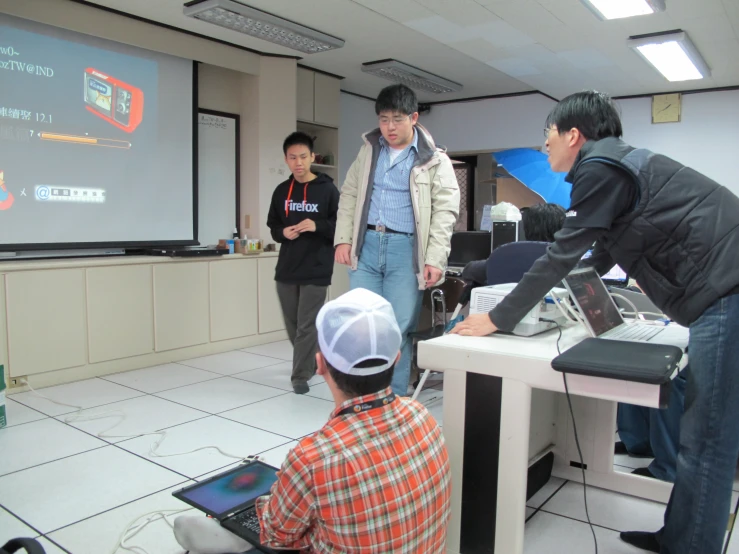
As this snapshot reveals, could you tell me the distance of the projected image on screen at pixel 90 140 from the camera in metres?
3.54

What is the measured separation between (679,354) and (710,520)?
0.43 meters

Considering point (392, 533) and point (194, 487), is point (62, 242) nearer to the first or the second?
point (194, 487)

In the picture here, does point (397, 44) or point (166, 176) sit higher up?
point (397, 44)

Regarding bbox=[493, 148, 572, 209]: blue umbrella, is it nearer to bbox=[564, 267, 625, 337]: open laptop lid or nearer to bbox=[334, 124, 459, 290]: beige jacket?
bbox=[334, 124, 459, 290]: beige jacket

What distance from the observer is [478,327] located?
5.50 ft

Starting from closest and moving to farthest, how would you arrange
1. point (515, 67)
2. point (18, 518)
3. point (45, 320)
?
point (18, 518) → point (45, 320) → point (515, 67)

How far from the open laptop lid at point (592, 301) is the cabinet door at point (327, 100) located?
14.1 ft

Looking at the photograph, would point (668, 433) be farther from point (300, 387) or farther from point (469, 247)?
point (469, 247)

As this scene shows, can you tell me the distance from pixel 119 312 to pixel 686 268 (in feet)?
11.5

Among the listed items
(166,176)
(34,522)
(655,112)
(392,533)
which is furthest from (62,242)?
(655,112)

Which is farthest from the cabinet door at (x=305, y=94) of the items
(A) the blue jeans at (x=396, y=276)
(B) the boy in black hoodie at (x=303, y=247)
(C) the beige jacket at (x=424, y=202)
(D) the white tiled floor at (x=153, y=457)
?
(A) the blue jeans at (x=396, y=276)

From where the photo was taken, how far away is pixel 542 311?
1807 mm

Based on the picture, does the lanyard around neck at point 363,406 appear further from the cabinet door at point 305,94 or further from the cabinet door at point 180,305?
the cabinet door at point 305,94

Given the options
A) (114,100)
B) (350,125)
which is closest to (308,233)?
(114,100)
